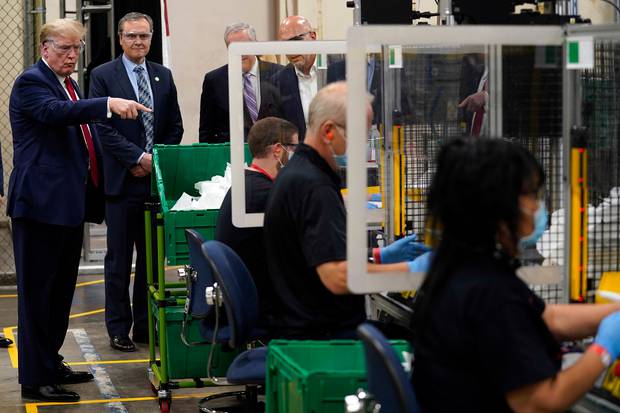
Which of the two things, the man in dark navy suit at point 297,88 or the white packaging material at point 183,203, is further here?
the white packaging material at point 183,203

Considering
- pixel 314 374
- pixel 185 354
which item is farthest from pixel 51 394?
pixel 314 374

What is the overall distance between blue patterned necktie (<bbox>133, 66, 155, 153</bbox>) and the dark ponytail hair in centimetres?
→ 465

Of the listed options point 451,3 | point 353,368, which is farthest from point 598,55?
point 353,368

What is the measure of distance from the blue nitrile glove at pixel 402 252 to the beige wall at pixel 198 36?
7.94 m

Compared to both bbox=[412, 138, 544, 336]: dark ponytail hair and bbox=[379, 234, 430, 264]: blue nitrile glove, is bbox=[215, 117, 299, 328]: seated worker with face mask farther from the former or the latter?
bbox=[412, 138, 544, 336]: dark ponytail hair

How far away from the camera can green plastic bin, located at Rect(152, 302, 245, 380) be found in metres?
5.73

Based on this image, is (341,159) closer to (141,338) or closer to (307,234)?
(307,234)

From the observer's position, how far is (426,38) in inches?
130

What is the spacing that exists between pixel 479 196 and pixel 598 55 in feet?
3.32

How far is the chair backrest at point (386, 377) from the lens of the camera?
2652 millimetres

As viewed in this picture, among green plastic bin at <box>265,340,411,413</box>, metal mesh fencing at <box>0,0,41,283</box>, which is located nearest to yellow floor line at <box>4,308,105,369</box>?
metal mesh fencing at <box>0,0,41,283</box>

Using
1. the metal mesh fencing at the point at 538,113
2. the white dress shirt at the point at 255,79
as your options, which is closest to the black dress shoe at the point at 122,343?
the white dress shirt at the point at 255,79

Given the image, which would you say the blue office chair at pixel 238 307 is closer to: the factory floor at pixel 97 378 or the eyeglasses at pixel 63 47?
the factory floor at pixel 97 378

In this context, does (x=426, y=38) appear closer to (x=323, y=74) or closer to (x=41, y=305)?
(x=323, y=74)
